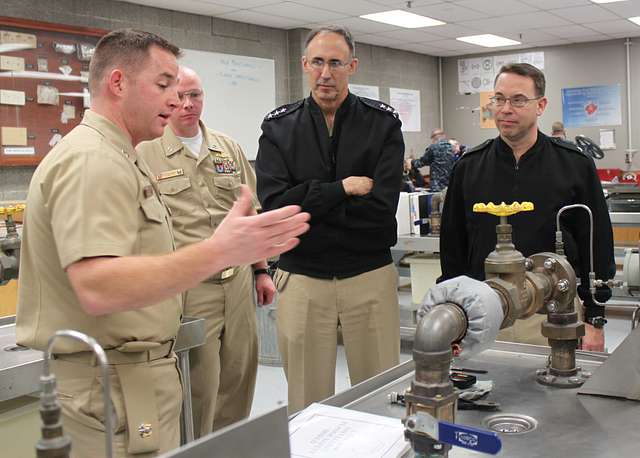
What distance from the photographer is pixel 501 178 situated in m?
2.20

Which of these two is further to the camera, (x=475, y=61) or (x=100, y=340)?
(x=475, y=61)

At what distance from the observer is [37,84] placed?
19.4ft

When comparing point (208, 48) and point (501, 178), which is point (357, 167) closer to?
point (501, 178)

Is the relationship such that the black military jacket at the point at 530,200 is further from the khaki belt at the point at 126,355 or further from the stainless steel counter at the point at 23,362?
the khaki belt at the point at 126,355

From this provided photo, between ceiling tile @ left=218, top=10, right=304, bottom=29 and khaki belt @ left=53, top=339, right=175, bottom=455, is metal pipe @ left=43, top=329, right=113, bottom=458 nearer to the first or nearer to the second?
khaki belt @ left=53, top=339, right=175, bottom=455

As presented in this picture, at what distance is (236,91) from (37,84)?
242 centimetres

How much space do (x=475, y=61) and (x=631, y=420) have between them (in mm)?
10784

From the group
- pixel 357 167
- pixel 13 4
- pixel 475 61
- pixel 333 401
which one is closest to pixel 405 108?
pixel 475 61

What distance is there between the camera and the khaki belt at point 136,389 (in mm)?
1517

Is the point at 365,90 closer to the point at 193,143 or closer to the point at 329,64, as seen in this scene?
the point at 193,143

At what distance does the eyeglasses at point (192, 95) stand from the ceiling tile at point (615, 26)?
7770 millimetres

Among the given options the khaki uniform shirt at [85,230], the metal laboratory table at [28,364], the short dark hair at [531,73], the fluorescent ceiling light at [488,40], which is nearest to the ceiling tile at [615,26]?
the fluorescent ceiling light at [488,40]

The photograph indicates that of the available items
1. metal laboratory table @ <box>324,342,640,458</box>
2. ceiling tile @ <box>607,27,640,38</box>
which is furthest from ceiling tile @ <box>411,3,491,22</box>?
metal laboratory table @ <box>324,342,640,458</box>

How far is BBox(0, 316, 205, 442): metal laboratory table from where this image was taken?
184 centimetres
